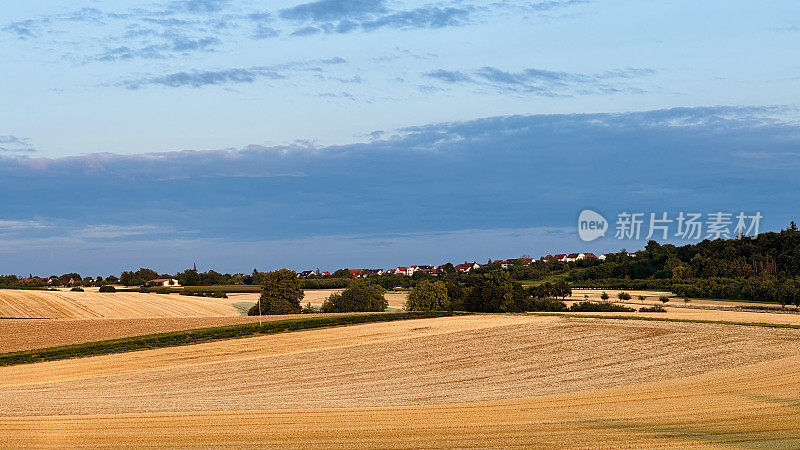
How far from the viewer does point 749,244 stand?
485 feet

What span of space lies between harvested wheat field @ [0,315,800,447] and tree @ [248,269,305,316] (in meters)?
40.9

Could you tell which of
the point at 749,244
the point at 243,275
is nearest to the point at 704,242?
the point at 749,244

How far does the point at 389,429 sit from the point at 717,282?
361 feet

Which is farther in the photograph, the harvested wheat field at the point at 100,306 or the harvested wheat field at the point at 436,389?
the harvested wheat field at the point at 100,306

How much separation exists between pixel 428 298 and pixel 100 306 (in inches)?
1559

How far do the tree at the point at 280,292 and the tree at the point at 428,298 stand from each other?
575 inches

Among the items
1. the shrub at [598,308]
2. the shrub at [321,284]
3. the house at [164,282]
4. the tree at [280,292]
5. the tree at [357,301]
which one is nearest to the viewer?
the shrub at [598,308]

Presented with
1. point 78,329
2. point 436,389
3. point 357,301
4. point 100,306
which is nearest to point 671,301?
point 357,301

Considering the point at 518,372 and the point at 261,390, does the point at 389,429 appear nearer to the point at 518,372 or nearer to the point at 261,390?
the point at 261,390

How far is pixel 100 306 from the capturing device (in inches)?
3570

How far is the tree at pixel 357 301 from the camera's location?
98938 millimetres

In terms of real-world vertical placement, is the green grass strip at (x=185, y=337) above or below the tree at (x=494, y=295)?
below

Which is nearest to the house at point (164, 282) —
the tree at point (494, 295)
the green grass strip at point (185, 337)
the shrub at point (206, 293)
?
the shrub at point (206, 293)

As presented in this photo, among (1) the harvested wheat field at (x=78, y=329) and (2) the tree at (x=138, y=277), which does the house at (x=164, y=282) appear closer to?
(2) the tree at (x=138, y=277)
